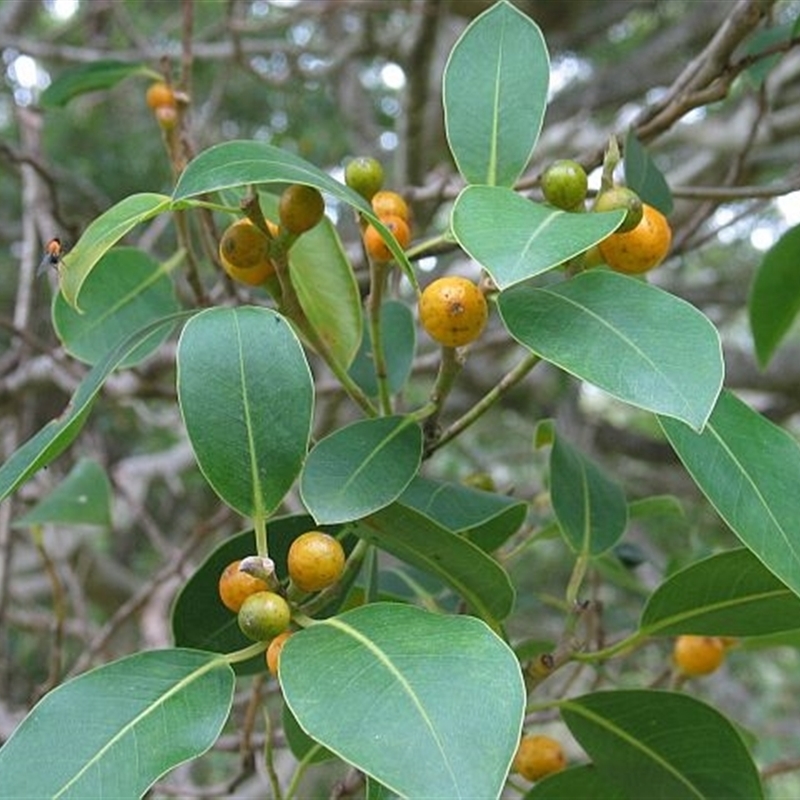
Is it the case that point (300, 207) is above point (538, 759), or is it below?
above

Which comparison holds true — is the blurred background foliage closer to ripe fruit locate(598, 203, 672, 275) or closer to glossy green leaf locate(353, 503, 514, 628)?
glossy green leaf locate(353, 503, 514, 628)

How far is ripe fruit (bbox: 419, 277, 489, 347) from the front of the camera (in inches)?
24.1

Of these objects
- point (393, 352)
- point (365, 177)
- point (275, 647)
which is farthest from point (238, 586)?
point (393, 352)

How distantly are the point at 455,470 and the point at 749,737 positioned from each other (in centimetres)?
163

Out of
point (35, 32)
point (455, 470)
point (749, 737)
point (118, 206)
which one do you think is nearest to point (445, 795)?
point (118, 206)

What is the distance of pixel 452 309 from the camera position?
61 centimetres

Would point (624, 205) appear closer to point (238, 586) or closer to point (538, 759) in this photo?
point (238, 586)

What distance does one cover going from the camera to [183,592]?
75cm

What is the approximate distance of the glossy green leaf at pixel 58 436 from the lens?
0.62 m

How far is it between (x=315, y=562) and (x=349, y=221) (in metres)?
1.34

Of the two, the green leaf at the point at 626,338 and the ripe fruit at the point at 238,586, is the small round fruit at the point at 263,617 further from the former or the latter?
the green leaf at the point at 626,338

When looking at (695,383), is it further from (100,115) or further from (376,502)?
(100,115)

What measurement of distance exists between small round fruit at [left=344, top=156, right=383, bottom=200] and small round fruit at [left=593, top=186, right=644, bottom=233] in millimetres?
159

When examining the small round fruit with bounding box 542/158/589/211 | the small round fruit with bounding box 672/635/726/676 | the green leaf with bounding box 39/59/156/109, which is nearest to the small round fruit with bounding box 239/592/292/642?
the small round fruit with bounding box 542/158/589/211
